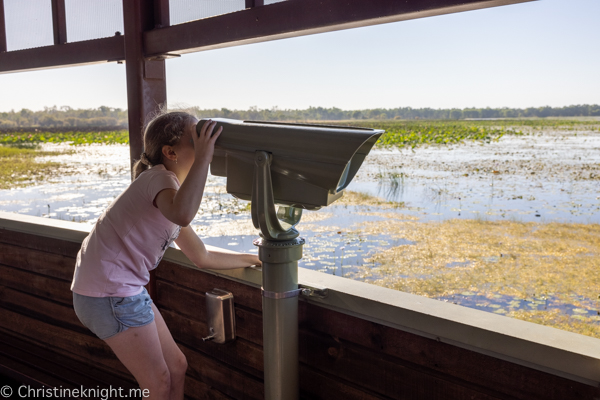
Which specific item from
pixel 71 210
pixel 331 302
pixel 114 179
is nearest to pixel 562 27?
pixel 331 302

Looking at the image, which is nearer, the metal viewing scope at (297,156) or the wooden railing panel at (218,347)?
the metal viewing scope at (297,156)

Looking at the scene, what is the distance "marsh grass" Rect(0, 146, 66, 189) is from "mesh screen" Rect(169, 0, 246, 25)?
8.26 meters

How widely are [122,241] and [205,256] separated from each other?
26cm

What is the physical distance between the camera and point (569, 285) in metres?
3.80

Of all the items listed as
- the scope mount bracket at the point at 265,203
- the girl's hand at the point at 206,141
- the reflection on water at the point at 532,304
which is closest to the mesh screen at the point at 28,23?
the girl's hand at the point at 206,141

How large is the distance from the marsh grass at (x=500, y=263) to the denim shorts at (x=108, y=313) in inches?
103

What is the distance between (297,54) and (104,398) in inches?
115

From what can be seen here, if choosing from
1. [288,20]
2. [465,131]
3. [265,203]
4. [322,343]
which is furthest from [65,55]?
[465,131]

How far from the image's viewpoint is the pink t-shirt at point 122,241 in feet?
4.19

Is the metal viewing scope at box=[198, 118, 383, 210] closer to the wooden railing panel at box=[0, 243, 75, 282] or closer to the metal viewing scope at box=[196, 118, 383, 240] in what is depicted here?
the metal viewing scope at box=[196, 118, 383, 240]

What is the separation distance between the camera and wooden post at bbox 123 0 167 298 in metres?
1.98

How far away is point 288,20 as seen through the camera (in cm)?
152

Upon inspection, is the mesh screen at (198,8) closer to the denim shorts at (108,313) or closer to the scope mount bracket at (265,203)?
the scope mount bracket at (265,203)

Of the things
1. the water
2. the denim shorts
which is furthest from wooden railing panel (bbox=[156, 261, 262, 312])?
the water
